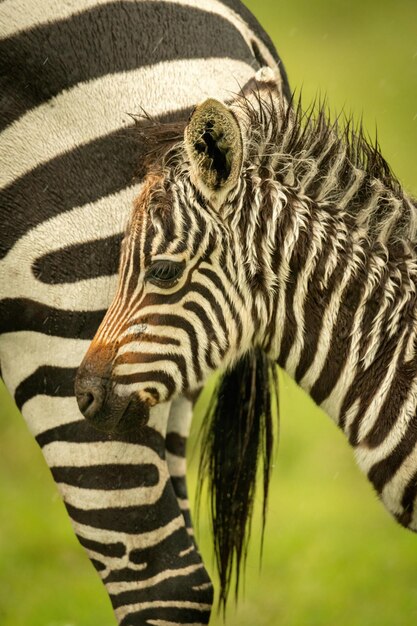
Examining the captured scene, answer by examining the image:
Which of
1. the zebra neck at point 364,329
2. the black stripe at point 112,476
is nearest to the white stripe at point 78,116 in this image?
the zebra neck at point 364,329

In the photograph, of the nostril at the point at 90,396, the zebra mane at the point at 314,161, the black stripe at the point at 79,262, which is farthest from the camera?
the black stripe at the point at 79,262

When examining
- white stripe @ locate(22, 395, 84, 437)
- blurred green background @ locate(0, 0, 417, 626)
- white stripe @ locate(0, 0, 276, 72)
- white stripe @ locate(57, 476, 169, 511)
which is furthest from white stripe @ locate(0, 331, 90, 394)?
blurred green background @ locate(0, 0, 417, 626)

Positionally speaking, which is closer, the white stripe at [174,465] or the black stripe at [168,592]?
the black stripe at [168,592]

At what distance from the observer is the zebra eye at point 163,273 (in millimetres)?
4352

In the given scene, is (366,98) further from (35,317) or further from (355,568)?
(35,317)

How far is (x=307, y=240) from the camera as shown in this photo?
176 inches

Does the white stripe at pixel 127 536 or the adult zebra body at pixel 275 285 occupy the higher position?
the adult zebra body at pixel 275 285

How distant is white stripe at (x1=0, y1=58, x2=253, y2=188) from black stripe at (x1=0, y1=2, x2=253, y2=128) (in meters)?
0.05

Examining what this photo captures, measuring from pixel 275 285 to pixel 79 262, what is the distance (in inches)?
38.6

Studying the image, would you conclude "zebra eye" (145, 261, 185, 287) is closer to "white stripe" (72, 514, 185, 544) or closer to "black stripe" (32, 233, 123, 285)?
"black stripe" (32, 233, 123, 285)

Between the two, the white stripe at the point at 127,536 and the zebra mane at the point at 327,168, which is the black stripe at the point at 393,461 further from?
the white stripe at the point at 127,536

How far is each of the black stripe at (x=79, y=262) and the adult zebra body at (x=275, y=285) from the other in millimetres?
342

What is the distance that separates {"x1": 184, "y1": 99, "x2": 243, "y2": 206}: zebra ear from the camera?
4.21 meters

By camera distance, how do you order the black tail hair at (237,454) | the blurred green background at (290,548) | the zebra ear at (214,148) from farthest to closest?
the blurred green background at (290,548) < the black tail hair at (237,454) < the zebra ear at (214,148)
